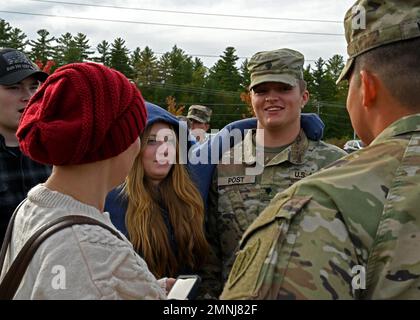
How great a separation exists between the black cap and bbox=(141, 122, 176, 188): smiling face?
0.99 meters

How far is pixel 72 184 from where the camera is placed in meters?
1.72

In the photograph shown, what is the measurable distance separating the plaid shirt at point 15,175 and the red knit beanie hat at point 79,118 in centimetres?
169

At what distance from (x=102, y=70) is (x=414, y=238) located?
3.40 feet

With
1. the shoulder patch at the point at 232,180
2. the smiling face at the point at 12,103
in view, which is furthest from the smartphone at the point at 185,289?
the smiling face at the point at 12,103

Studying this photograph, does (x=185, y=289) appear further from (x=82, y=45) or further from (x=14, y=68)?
(x=82, y=45)

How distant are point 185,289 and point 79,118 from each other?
0.64 meters

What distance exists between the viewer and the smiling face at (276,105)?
351 cm

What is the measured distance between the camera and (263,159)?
3.55 m

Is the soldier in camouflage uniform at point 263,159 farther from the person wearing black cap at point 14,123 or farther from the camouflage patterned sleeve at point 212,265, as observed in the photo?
the person wearing black cap at point 14,123

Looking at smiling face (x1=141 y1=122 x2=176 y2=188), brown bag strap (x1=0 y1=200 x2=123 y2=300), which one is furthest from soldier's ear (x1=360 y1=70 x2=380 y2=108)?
smiling face (x1=141 y1=122 x2=176 y2=188)

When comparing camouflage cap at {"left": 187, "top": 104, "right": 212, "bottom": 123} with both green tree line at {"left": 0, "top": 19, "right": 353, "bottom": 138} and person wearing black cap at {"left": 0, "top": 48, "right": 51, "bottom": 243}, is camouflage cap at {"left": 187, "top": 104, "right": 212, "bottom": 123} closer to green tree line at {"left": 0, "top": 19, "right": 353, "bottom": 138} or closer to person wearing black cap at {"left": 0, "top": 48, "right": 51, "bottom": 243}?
person wearing black cap at {"left": 0, "top": 48, "right": 51, "bottom": 243}

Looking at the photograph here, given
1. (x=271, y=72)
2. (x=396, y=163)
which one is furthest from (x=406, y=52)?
(x=271, y=72)

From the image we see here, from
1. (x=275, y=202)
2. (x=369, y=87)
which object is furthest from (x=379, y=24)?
(x=275, y=202)
